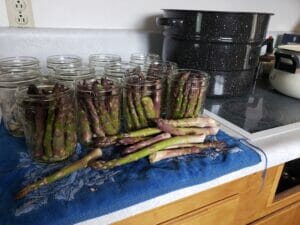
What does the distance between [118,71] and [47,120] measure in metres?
0.26

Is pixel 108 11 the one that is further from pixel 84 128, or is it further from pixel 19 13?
pixel 84 128

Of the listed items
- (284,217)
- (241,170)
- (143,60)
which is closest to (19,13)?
(143,60)

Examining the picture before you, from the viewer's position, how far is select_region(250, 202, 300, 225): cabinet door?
705 millimetres

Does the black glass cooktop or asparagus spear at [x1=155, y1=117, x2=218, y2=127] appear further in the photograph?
the black glass cooktop

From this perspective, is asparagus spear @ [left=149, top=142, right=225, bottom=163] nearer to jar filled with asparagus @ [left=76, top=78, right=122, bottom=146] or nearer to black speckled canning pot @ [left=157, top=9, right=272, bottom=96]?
jar filled with asparagus @ [left=76, top=78, right=122, bottom=146]

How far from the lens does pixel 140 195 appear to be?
44 cm

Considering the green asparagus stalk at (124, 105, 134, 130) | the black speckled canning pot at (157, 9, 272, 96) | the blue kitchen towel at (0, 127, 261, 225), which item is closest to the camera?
the blue kitchen towel at (0, 127, 261, 225)

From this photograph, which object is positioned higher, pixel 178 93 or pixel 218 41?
pixel 218 41

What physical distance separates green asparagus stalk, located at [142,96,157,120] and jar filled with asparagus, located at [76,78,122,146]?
6cm

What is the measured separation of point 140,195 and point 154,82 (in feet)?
0.84

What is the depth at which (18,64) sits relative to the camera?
665 millimetres

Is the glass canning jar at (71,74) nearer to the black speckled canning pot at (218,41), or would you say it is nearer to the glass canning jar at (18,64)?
the glass canning jar at (18,64)

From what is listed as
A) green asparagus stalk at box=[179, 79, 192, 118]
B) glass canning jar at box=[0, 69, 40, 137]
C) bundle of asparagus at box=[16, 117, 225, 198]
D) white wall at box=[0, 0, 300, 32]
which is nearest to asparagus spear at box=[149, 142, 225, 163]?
bundle of asparagus at box=[16, 117, 225, 198]

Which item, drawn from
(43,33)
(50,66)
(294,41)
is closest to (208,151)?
(50,66)
